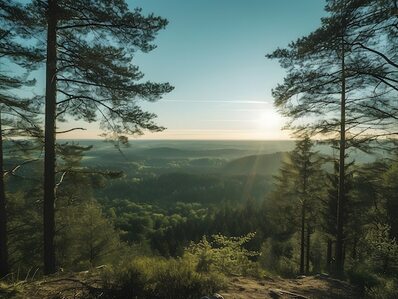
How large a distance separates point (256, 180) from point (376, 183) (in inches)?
6736

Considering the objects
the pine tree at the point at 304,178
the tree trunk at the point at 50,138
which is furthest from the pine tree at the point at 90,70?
the pine tree at the point at 304,178

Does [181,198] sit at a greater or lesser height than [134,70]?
lesser

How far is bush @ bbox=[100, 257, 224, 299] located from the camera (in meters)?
5.09

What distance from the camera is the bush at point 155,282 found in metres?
5.09

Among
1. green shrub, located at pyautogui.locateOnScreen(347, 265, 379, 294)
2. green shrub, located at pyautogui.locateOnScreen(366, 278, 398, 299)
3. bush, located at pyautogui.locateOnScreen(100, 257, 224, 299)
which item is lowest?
green shrub, located at pyautogui.locateOnScreen(347, 265, 379, 294)

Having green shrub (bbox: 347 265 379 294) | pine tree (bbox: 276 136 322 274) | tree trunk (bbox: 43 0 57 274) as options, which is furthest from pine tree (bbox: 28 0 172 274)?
pine tree (bbox: 276 136 322 274)

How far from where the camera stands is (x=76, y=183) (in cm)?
1111

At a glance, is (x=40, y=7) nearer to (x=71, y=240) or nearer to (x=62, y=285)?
(x=62, y=285)

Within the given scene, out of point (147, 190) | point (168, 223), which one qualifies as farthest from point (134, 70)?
point (147, 190)

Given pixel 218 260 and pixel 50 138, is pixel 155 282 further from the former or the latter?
pixel 50 138

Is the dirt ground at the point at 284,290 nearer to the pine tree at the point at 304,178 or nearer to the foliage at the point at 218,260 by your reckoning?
the foliage at the point at 218,260

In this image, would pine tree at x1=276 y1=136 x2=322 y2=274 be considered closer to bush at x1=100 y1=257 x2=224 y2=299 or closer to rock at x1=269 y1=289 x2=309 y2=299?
rock at x1=269 y1=289 x2=309 y2=299

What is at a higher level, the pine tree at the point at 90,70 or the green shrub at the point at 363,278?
the pine tree at the point at 90,70

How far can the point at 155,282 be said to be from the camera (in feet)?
17.3
